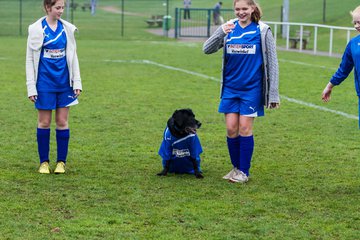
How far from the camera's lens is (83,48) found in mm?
31203

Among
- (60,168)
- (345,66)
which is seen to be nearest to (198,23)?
(60,168)

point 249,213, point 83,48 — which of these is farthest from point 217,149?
point 83,48

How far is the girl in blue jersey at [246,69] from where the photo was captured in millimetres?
8227

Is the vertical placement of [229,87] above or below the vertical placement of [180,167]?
above

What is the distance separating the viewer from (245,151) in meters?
8.46

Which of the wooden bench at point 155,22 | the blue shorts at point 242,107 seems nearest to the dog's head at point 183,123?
the blue shorts at point 242,107

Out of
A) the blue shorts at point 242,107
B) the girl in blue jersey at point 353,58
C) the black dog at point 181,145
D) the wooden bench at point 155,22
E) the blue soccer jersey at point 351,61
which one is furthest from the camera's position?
the wooden bench at point 155,22

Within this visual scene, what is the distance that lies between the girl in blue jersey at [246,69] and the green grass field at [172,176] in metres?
0.64

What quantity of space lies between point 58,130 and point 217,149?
7.72ft

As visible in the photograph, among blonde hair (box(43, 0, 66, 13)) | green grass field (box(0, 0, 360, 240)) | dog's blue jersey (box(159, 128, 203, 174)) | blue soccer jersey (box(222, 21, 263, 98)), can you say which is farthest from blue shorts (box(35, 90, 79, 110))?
blue soccer jersey (box(222, 21, 263, 98))

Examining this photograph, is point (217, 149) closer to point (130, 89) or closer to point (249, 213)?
point (249, 213)

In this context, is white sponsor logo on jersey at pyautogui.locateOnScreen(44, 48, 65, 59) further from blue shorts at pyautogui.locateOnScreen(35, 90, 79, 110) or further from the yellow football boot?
the yellow football boot

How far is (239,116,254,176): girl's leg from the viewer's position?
27.5 feet

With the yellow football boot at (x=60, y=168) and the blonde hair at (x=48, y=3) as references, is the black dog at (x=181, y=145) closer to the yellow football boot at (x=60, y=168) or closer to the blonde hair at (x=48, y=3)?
the yellow football boot at (x=60, y=168)
